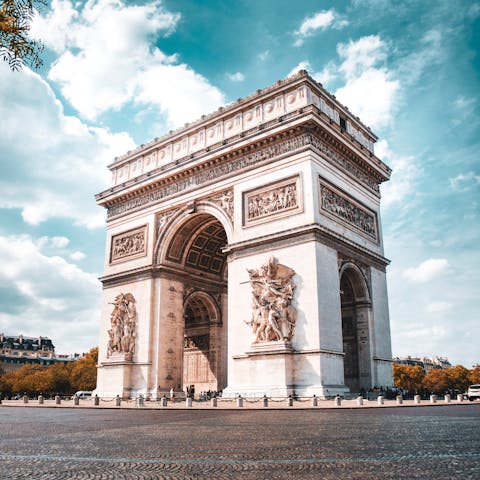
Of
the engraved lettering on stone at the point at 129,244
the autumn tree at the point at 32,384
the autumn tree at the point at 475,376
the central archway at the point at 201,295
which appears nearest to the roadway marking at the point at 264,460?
the central archway at the point at 201,295

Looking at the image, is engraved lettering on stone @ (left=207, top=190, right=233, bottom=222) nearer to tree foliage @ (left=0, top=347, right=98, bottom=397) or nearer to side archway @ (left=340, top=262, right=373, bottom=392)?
side archway @ (left=340, top=262, right=373, bottom=392)

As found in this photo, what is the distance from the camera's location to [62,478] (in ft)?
14.1

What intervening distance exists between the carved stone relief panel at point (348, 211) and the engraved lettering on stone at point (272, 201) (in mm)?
1315

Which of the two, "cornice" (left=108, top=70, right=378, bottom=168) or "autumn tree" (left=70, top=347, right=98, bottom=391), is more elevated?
"cornice" (left=108, top=70, right=378, bottom=168)

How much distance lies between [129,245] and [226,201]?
7579 millimetres

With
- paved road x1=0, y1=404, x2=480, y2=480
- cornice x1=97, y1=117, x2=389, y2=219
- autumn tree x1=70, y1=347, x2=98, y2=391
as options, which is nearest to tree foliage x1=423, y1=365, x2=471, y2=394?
autumn tree x1=70, y1=347, x2=98, y2=391

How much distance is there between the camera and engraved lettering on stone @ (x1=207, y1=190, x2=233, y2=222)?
2575 cm

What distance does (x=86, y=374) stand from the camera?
60.5m

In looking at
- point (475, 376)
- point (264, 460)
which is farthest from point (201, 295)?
point (475, 376)

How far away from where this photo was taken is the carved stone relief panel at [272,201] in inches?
907

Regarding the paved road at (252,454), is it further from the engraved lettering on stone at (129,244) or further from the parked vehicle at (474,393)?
the engraved lettering on stone at (129,244)

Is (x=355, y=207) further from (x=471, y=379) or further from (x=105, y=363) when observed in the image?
(x=471, y=379)

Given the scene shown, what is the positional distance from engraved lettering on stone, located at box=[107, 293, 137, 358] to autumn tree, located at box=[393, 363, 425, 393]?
4731 centimetres

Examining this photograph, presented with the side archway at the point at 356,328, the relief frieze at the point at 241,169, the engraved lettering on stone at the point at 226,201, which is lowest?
the side archway at the point at 356,328
